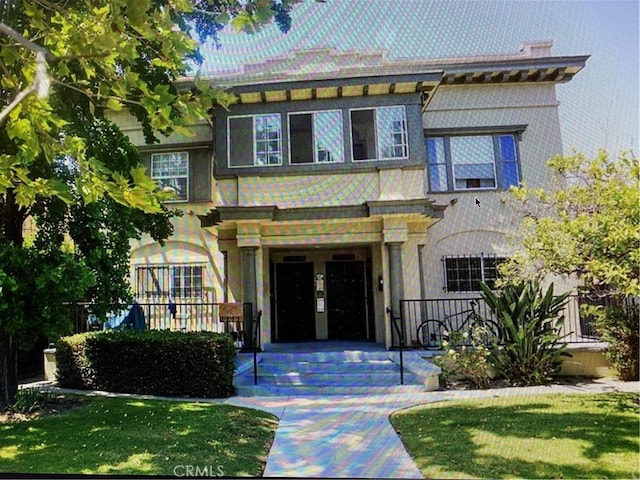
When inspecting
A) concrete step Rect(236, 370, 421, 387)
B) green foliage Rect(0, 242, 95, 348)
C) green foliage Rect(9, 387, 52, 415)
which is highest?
green foliage Rect(0, 242, 95, 348)

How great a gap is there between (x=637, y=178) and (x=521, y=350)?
2.61 m

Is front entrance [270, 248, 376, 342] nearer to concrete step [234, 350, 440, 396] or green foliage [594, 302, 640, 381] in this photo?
concrete step [234, 350, 440, 396]

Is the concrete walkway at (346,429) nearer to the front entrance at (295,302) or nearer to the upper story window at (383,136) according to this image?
the front entrance at (295,302)

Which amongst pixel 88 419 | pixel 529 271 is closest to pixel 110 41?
pixel 88 419

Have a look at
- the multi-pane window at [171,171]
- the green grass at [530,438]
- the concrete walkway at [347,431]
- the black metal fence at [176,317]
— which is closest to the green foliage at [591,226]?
the green grass at [530,438]

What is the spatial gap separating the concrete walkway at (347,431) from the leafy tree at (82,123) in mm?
1908

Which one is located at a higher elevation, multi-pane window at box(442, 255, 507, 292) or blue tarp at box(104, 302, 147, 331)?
multi-pane window at box(442, 255, 507, 292)

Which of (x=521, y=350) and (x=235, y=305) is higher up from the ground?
(x=235, y=305)

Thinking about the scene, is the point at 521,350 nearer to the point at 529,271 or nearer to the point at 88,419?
the point at 529,271

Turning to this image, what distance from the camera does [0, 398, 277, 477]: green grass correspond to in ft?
9.23

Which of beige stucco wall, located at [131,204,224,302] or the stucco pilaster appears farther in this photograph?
the stucco pilaster

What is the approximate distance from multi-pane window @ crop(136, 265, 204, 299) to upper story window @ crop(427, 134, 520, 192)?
4.04 m

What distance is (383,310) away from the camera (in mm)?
6898

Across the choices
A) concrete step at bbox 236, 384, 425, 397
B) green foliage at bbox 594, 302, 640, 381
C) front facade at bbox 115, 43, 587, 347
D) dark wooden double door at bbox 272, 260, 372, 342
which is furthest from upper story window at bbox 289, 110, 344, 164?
green foliage at bbox 594, 302, 640, 381
